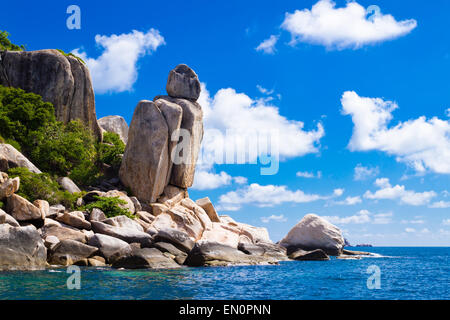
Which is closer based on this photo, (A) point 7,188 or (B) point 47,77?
(A) point 7,188

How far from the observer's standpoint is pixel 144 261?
23312mm

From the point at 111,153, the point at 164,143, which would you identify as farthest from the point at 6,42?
the point at 164,143

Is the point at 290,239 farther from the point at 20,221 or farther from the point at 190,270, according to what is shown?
the point at 20,221

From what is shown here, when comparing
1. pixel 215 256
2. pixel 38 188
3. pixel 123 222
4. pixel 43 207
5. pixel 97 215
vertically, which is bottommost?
pixel 215 256

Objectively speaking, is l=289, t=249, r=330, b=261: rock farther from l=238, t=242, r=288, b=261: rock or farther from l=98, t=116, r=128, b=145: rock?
l=98, t=116, r=128, b=145: rock

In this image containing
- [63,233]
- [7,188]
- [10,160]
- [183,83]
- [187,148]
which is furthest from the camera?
[183,83]

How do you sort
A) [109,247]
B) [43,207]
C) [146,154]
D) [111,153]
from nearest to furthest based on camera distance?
[109,247], [43,207], [146,154], [111,153]

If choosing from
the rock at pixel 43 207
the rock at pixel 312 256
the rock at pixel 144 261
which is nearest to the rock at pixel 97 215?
the rock at pixel 43 207

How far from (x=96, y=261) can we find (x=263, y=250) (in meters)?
14.9

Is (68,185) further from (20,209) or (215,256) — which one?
(215,256)

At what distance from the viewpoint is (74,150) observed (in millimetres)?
37156

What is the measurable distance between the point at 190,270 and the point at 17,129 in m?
20.0

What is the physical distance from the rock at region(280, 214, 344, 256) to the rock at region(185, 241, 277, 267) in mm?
11134
